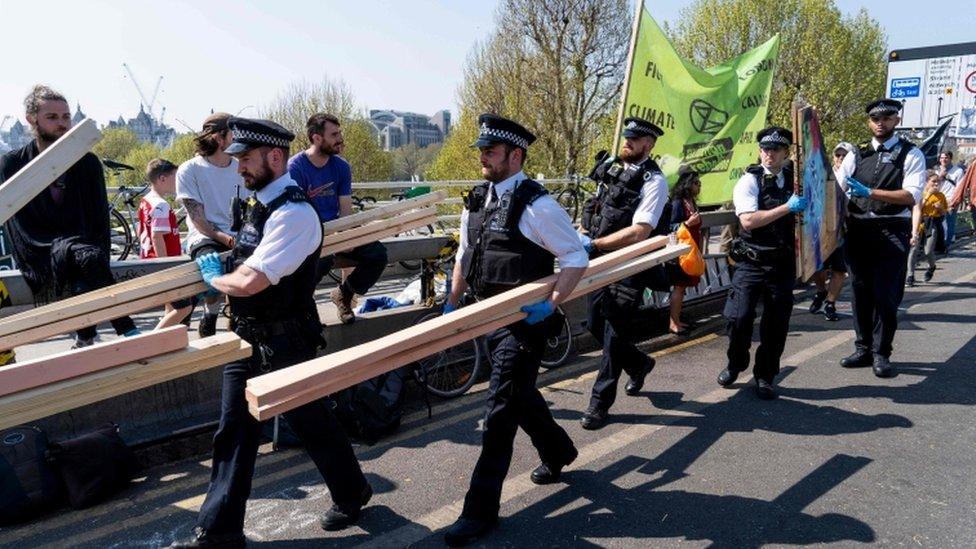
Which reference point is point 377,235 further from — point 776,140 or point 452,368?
point 776,140

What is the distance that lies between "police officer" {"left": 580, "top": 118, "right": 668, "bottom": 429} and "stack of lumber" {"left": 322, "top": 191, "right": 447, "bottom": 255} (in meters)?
1.10

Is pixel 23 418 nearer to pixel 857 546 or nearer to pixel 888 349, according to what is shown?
pixel 857 546

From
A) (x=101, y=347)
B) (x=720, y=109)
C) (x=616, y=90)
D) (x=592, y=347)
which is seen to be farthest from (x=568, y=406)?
(x=616, y=90)

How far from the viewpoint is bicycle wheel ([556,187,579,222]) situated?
59.3 ft

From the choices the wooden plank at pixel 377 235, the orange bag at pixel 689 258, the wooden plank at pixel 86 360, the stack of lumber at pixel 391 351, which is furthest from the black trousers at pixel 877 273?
the wooden plank at pixel 86 360

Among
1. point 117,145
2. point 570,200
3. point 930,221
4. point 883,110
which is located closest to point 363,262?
point 883,110

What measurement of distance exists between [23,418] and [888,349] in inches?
238

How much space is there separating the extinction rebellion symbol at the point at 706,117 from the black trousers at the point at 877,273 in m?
2.48

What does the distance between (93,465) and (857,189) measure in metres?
5.86

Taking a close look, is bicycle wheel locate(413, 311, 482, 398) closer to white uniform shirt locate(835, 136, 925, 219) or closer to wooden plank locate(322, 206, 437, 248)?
wooden plank locate(322, 206, 437, 248)

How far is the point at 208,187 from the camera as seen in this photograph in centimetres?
477

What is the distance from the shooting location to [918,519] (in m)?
3.40

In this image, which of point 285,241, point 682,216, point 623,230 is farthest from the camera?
point 682,216

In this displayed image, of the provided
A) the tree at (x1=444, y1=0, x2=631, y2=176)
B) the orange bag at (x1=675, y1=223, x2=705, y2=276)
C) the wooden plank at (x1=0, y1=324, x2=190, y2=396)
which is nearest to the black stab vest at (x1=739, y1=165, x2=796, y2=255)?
the orange bag at (x1=675, y1=223, x2=705, y2=276)
